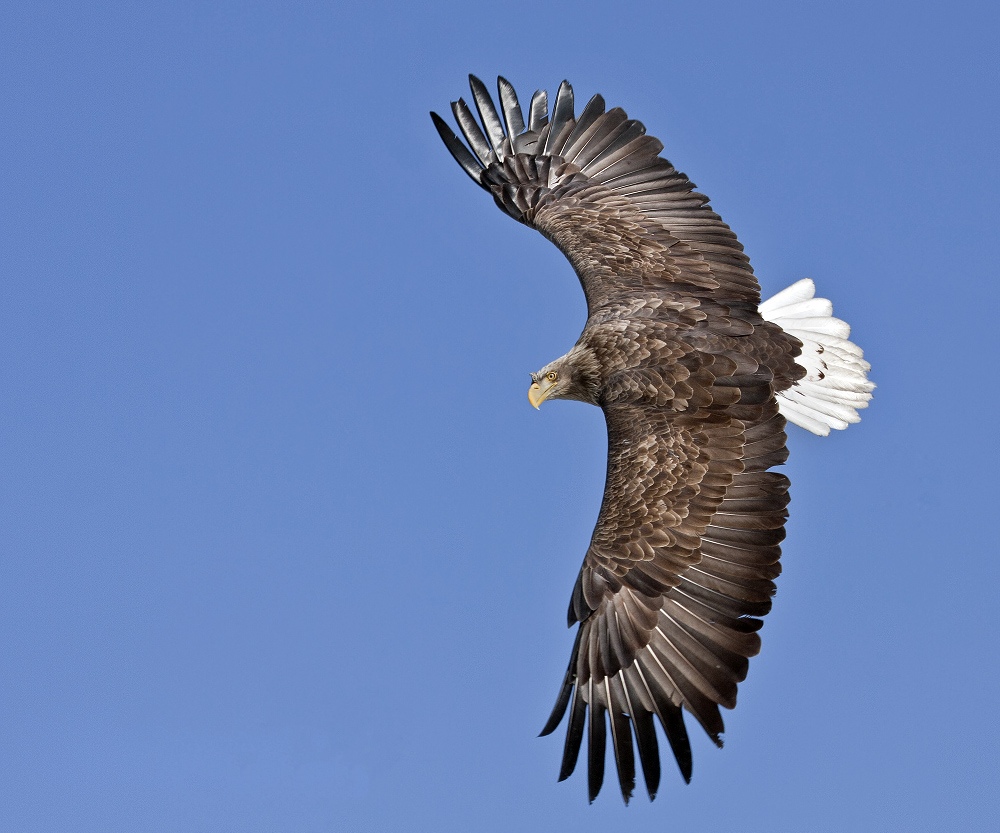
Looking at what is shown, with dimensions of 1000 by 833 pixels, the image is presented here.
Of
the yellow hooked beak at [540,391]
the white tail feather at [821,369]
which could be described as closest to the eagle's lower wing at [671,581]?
the yellow hooked beak at [540,391]

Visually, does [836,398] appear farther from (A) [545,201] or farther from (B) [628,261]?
(A) [545,201]

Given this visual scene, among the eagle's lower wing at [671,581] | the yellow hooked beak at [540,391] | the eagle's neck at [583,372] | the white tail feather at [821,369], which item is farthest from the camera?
the white tail feather at [821,369]

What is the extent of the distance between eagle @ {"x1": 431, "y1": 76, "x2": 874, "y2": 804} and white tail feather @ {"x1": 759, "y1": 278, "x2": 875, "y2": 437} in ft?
0.05

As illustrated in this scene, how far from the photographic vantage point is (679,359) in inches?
389

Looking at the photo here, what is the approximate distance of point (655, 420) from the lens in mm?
9680

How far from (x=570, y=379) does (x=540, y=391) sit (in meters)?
0.38

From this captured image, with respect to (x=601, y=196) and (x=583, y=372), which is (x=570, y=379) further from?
(x=601, y=196)

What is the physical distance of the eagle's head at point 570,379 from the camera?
1045 centimetres

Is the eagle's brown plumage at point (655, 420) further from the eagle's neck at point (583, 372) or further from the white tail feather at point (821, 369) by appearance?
the white tail feather at point (821, 369)

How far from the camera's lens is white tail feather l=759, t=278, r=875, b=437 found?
11.0m

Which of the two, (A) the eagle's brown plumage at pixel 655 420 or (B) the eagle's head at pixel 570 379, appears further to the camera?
(B) the eagle's head at pixel 570 379

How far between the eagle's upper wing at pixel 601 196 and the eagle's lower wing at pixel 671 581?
1.49 meters

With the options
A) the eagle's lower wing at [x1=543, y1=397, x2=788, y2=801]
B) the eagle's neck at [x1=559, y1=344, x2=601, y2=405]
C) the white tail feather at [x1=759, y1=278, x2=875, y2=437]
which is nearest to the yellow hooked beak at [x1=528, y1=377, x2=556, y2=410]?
the eagle's neck at [x1=559, y1=344, x2=601, y2=405]

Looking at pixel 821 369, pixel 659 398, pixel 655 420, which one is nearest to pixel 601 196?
pixel 821 369
